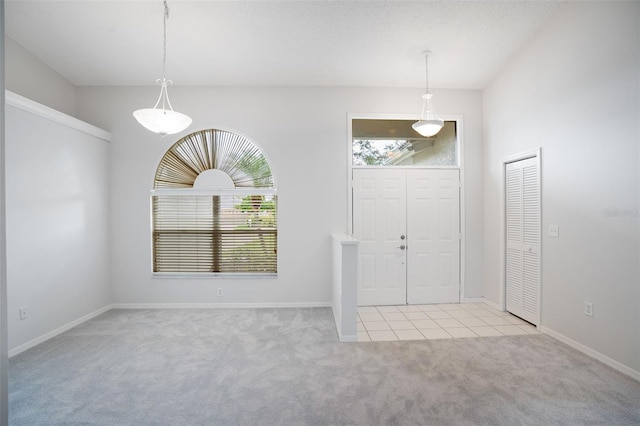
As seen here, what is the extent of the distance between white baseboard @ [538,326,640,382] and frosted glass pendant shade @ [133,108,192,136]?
4.12 metres

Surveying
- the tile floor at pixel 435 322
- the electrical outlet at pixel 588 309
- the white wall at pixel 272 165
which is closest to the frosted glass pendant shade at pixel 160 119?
the white wall at pixel 272 165

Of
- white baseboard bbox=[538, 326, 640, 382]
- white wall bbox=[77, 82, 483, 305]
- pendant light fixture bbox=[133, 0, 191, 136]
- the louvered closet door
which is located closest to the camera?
white baseboard bbox=[538, 326, 640, 382]

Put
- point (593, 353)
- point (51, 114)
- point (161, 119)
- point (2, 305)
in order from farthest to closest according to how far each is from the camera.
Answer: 1. point (51, 114)
2. point (593, 353)
3. point (161, 119)
4. point (2, 305)

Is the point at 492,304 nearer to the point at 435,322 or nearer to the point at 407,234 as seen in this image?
the point at 435,322

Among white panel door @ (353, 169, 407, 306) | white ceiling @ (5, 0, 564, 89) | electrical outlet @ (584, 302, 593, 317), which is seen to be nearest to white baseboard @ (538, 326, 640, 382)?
electrical outlet @ (584, 302, 593, 317)

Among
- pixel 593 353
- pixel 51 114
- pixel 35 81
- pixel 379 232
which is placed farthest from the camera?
pixel 379 232

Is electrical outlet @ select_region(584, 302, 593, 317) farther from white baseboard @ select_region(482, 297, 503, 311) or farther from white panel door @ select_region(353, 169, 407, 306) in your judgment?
white panel door @ select_region(353, 169, 407, 306)

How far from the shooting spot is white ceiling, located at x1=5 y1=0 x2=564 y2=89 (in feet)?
9.06

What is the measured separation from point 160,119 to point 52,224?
188 centimetres

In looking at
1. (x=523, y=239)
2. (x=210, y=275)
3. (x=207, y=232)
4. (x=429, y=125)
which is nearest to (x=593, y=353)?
(x=523, y=239)

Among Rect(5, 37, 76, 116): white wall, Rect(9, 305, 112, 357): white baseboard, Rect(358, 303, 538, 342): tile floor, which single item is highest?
Rect(5, 37, 76, 116): white wall

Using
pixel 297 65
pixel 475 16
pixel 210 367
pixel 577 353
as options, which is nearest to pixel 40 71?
pixel 297 65

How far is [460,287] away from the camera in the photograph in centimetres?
428

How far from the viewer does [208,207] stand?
4.15m
